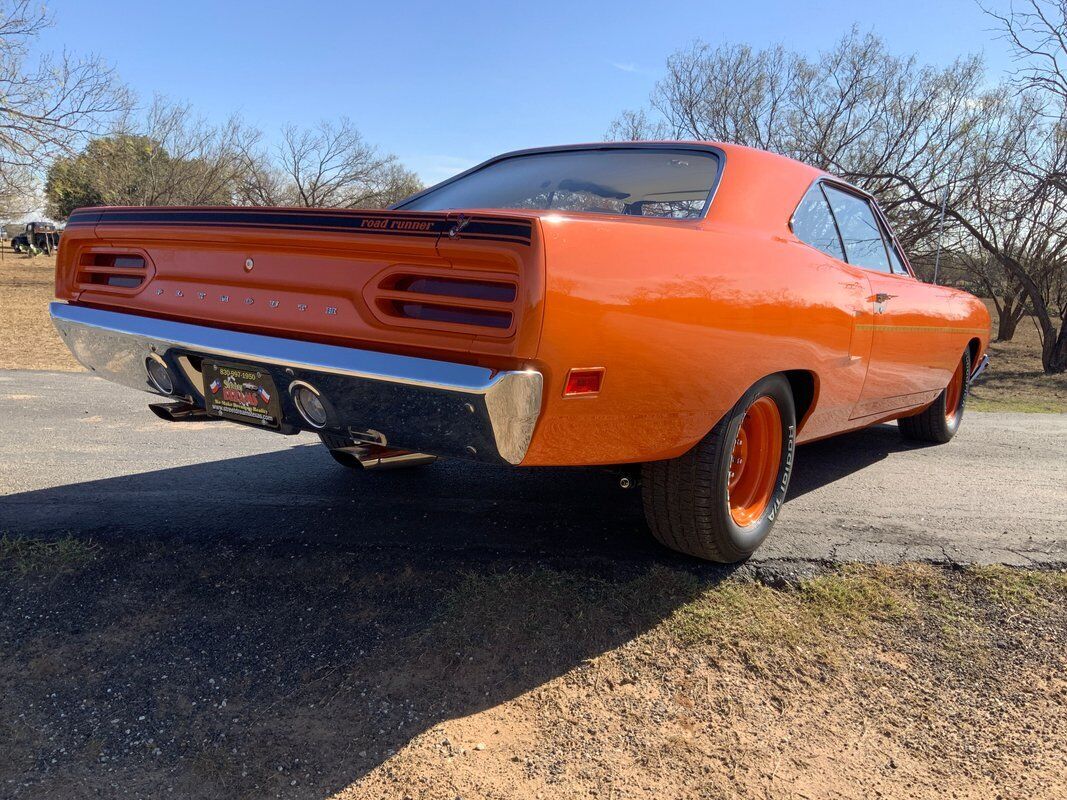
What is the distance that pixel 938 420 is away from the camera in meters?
5.20

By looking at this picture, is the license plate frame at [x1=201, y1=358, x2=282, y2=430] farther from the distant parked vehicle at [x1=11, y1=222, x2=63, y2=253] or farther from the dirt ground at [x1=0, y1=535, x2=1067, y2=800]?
the distant parked vehicle at [x1=11, y1=222, x2=63, y2=253]

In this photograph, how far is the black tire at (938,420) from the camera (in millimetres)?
5164

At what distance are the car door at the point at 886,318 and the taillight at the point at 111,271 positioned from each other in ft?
9.37

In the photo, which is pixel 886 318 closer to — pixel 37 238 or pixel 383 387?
pixel 383 387

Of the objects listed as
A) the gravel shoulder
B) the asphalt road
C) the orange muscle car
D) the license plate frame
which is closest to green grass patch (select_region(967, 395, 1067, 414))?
the asphalt road

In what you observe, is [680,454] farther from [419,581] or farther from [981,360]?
[981,360]

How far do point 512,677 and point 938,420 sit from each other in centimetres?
428

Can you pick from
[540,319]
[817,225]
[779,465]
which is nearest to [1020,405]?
[817,225]

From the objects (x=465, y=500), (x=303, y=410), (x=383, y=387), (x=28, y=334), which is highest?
(x=383, y=387)

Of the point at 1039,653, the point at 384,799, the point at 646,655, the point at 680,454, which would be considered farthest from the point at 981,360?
the point at 384,799

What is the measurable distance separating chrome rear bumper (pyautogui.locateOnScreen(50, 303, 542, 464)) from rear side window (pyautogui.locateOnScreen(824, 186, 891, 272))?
2.25 meters

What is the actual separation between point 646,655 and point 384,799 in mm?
879

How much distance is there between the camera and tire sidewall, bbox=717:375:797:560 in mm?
2545

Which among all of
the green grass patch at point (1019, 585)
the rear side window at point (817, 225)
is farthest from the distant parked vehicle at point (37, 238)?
the green grass patch at point (1019, 585)
